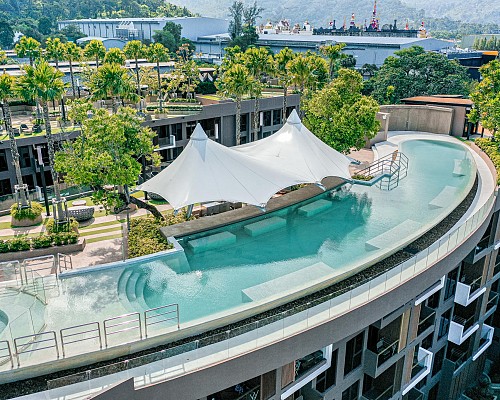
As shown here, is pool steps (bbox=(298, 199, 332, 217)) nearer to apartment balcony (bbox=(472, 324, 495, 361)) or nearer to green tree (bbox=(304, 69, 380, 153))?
green tree (bbox=(304, 69, 380, 153))

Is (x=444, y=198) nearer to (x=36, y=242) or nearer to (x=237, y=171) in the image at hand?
(x=237, y=171)

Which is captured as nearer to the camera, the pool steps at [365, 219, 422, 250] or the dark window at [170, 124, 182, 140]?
the pool steps at [365, 219, 422, 250]

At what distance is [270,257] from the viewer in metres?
20.9

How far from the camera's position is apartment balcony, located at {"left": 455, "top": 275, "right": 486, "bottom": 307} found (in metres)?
24.7

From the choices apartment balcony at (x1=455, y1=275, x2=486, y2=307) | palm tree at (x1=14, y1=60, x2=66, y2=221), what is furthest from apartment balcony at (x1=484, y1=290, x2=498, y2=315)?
palm tree at (x1=14, y1=60, x2=66, y2=221)

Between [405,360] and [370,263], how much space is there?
17.7 feet

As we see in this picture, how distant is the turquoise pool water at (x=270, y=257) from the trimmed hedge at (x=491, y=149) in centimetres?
358

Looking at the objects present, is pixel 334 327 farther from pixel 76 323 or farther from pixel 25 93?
pixel 25 93

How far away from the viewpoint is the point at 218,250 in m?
21.7

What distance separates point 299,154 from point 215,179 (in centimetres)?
653

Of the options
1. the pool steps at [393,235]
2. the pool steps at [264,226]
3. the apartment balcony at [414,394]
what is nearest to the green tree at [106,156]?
the pool steps at [264,226]

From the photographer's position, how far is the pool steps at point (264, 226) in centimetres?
2364

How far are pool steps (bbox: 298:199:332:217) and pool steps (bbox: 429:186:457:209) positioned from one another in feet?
19.1

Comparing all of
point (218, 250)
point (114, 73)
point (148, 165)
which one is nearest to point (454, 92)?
point (148, 165)
